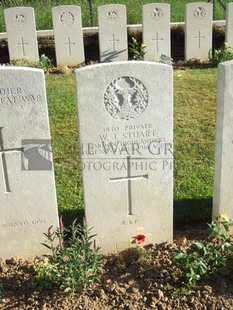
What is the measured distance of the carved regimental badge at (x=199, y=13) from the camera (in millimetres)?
9234

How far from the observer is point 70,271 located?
338 cm

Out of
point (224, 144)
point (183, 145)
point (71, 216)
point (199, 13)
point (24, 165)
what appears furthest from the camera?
A: point (199, 13)

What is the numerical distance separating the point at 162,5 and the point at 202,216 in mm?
5692

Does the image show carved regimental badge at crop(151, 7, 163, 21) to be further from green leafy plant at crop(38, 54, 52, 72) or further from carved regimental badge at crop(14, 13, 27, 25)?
carved regimental badge at crop(14, 13, 27, 25)

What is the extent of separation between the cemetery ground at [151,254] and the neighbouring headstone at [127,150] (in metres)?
0.24

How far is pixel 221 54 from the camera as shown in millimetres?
9266

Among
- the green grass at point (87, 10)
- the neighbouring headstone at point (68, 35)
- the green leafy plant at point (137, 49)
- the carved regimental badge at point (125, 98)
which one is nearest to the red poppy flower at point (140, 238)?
the carved regimental badge at point (125, 98)

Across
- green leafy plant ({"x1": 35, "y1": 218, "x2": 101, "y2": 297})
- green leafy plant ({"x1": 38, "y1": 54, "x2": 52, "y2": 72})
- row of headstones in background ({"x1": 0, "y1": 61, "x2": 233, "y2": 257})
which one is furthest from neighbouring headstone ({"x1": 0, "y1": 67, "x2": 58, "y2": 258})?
green leafy plant ({"x1": 38, "y1": 54, "x2": 52, "y2": 72})

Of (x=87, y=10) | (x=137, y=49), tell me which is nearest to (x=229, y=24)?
(x=137, y=49)

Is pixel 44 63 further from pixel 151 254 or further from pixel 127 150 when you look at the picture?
pixel 151 254

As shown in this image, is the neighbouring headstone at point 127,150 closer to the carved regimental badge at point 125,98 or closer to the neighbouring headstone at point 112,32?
the carved regimental badge at point 125,98

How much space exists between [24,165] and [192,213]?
1.75 meters

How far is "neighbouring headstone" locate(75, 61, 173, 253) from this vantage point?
3494 millimetres

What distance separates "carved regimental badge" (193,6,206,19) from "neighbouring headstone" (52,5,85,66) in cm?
226
